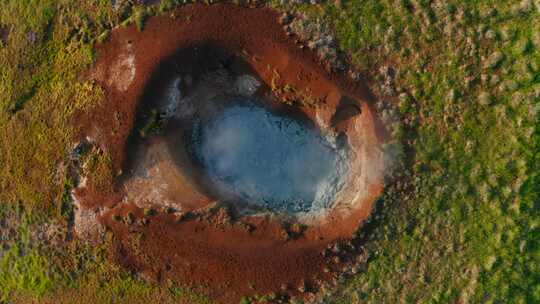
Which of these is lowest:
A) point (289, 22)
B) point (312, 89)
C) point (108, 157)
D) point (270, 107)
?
point (108, 157)

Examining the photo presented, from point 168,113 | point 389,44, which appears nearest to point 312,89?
point 389,44

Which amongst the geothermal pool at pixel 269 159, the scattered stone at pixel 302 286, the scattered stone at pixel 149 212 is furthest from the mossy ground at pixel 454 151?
the scattered stone at pixel 149 212

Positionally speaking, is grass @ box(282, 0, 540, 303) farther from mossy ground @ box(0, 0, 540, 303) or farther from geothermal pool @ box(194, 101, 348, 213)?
geothermal pool @ box(194, 101, 348, 213)

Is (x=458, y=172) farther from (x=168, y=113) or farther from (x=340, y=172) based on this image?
(x=168, y=113)

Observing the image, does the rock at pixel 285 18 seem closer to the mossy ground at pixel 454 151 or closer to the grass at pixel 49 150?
the mossy ground at pixel 454 151

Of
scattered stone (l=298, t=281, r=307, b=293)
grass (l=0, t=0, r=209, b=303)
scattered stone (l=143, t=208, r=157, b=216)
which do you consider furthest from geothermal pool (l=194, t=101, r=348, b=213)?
grass (l=0, t=0, r=209, b=303)

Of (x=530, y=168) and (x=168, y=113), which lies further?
(x=168, y=113)
